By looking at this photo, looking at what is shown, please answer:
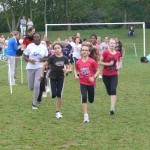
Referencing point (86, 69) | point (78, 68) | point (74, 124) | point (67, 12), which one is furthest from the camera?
point (67, 12)

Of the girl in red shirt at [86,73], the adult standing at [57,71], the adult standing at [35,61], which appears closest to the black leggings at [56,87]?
the adult standing at [57,71]

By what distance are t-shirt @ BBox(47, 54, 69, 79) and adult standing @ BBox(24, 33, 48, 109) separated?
1.04m

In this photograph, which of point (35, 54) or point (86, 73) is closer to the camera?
point (86, 73)

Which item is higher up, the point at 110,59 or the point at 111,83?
the point at 110,59

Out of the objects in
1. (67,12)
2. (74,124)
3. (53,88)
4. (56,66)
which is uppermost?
(67,12)

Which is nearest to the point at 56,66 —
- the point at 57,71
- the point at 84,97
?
the point at 57,71

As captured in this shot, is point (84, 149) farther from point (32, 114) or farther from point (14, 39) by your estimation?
point (14, 39)

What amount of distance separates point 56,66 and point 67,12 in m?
49.9

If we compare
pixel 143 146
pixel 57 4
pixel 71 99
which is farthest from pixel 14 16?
pixel 143 146

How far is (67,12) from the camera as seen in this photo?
59969 mm

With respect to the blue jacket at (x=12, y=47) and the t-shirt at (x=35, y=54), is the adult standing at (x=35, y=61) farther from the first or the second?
the blue jacket at (x=12, y=47)

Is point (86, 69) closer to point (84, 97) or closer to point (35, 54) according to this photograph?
point (84, 97)

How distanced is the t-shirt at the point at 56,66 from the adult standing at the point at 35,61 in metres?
1.04

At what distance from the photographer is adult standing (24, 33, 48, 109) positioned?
1162 centimetres
